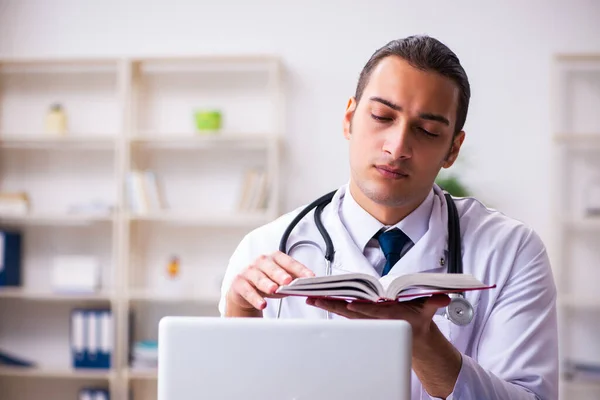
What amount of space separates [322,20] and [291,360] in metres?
3.36

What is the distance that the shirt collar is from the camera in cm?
151

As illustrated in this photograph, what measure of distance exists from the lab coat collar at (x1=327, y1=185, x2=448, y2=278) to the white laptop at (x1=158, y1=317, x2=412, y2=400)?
0.63 m

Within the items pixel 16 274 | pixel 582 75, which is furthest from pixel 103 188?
pixel 582 75

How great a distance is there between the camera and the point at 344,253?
1491 mm

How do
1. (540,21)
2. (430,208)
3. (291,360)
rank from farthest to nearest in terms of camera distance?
(540,21) < (430,208) < (291,360)

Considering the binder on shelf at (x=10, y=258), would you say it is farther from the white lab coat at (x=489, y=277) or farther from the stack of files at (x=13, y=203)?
the white lab coat at (x=489, y=277)

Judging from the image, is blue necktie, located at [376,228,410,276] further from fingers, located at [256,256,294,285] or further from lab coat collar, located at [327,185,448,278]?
fingers, located at [256,256,294,285]

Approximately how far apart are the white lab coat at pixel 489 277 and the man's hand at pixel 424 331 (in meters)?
0.14

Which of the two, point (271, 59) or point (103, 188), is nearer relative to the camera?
point (271, 59)

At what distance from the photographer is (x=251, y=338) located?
0.79 m

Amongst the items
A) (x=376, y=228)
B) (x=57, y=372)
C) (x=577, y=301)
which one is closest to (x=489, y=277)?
(x=376, y=228)

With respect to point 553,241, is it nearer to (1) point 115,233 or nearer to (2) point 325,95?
(2) point 325,95

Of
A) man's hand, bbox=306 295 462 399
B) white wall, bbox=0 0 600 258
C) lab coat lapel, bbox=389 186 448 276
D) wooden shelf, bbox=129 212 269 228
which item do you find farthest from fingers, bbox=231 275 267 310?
white wall, bbox=0 0 600 258

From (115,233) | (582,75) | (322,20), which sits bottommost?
(115,233)
